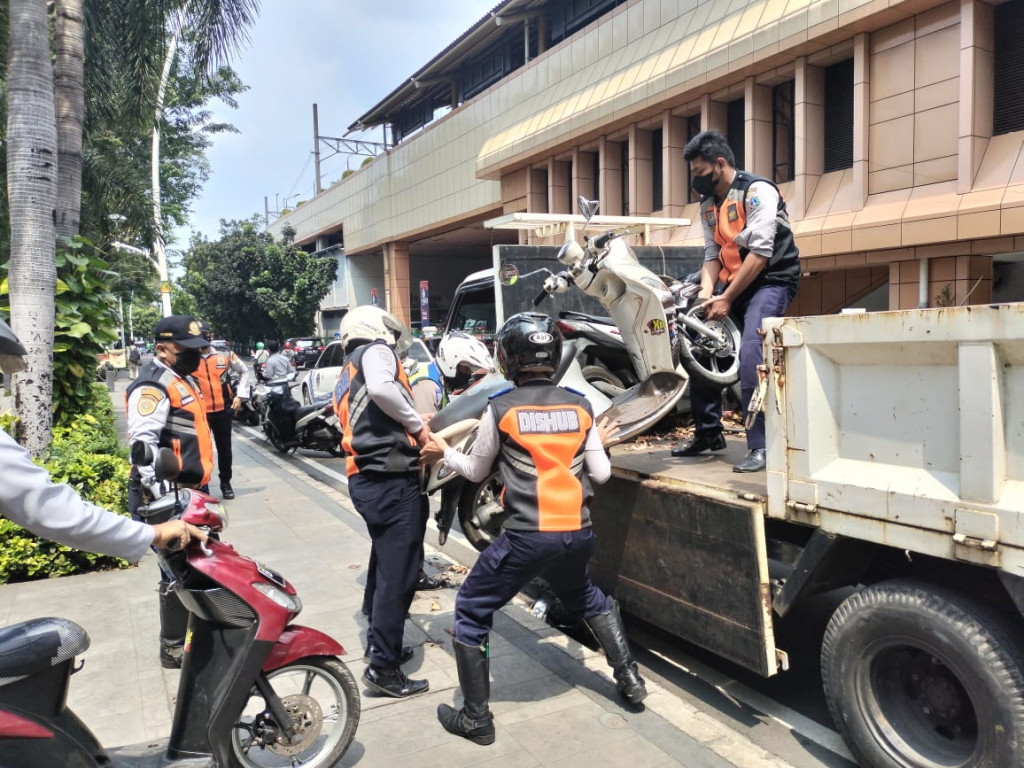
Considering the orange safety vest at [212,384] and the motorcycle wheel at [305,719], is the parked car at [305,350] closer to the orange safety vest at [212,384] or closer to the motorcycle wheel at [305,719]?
the orange safety vest at [212,384]

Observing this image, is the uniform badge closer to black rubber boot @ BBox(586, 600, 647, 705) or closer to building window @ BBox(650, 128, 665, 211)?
black rubber boot @ BBox(586, 600, 647, 705)

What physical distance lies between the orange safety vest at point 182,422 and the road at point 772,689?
280cm

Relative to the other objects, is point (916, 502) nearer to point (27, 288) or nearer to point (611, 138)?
point (27, 288)

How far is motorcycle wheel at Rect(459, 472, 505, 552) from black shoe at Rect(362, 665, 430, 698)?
5.01 feet

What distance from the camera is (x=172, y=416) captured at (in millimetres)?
4266

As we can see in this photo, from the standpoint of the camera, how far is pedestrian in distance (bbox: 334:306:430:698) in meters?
3.58

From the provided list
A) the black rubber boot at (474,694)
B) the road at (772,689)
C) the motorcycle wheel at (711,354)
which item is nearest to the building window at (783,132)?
the motorcycle wheel at (711,354)

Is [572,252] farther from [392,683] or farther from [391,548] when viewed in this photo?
[392,683]

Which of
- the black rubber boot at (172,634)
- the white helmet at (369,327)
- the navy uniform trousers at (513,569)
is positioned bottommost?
the black rubber boot at (172,634)

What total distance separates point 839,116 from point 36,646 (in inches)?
551

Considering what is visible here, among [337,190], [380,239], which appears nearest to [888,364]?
[380,239]

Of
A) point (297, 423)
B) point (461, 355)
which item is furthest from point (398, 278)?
point (461, 355)

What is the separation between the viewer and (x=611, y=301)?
526 centimetres

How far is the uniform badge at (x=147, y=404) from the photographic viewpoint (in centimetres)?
404
